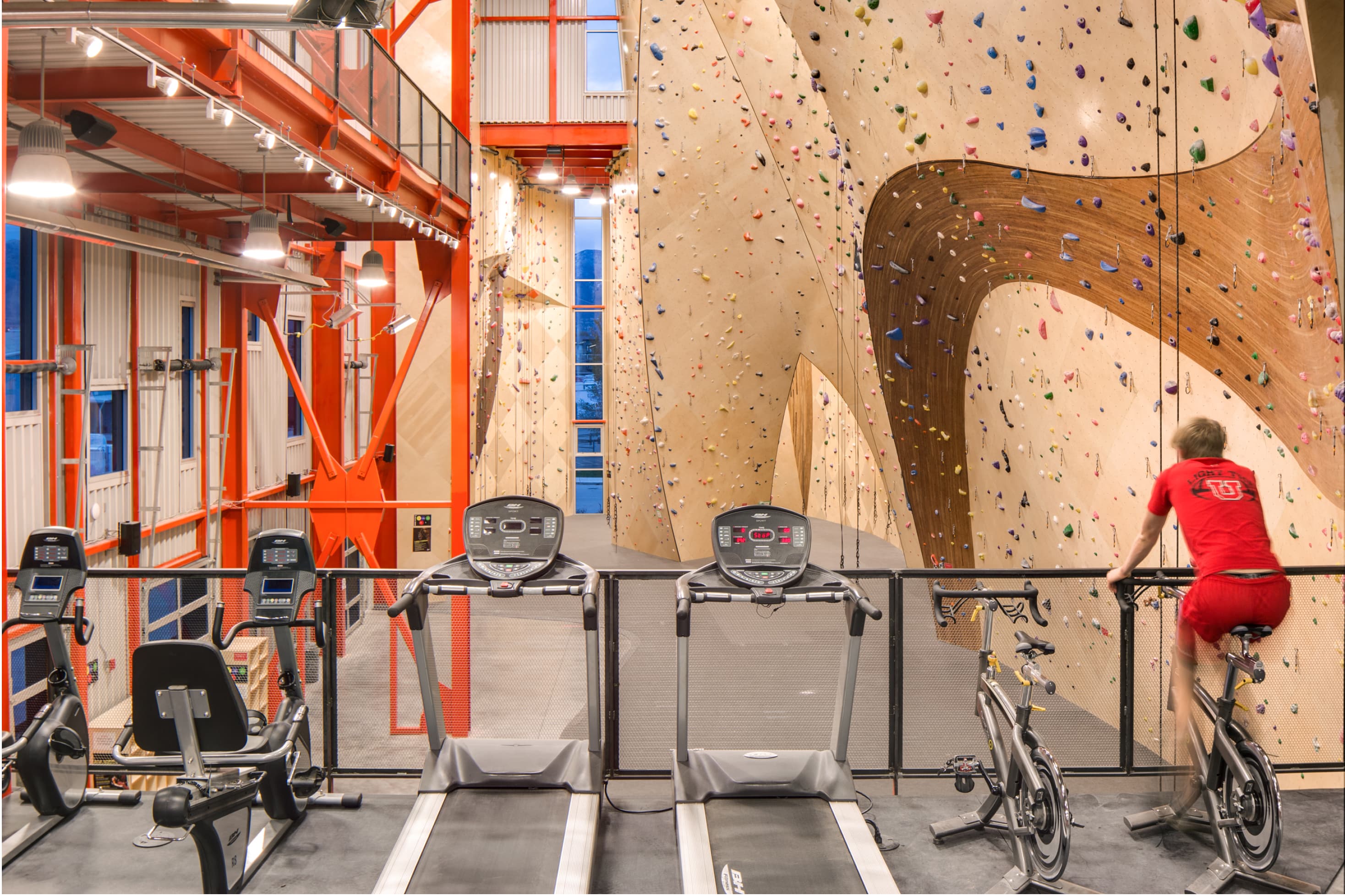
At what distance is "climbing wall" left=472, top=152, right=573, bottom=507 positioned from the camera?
683 inches

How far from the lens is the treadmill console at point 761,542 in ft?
13.8

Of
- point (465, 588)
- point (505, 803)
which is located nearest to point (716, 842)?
point (505, 803)

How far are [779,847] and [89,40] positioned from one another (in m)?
4.32

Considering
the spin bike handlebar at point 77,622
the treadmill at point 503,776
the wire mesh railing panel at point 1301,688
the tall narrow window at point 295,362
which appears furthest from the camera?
the tall narrow window at point 295,362

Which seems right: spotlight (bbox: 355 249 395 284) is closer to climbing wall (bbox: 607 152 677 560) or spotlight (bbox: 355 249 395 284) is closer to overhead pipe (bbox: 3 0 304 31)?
climbing wall (bbox: 607 152 677 560)

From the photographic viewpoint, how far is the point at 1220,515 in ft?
11.3

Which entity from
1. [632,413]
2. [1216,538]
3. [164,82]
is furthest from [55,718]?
[632,413]

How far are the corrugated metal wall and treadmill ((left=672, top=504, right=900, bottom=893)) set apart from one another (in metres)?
16.1

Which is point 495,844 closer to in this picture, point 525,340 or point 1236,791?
point 1236,791

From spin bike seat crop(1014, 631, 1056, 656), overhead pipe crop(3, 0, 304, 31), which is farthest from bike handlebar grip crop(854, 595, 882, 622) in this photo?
overhead pipe crop(3, 0, 304, 31)

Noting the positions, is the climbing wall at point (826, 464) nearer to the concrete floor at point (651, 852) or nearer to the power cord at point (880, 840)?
the concrete floor at point (651, 852)

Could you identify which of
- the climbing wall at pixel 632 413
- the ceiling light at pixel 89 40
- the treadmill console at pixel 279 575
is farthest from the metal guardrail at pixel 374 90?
the treadmill console at pixel 279 575

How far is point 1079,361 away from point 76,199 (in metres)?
8.02

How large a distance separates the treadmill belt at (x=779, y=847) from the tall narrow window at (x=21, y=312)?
648cm
